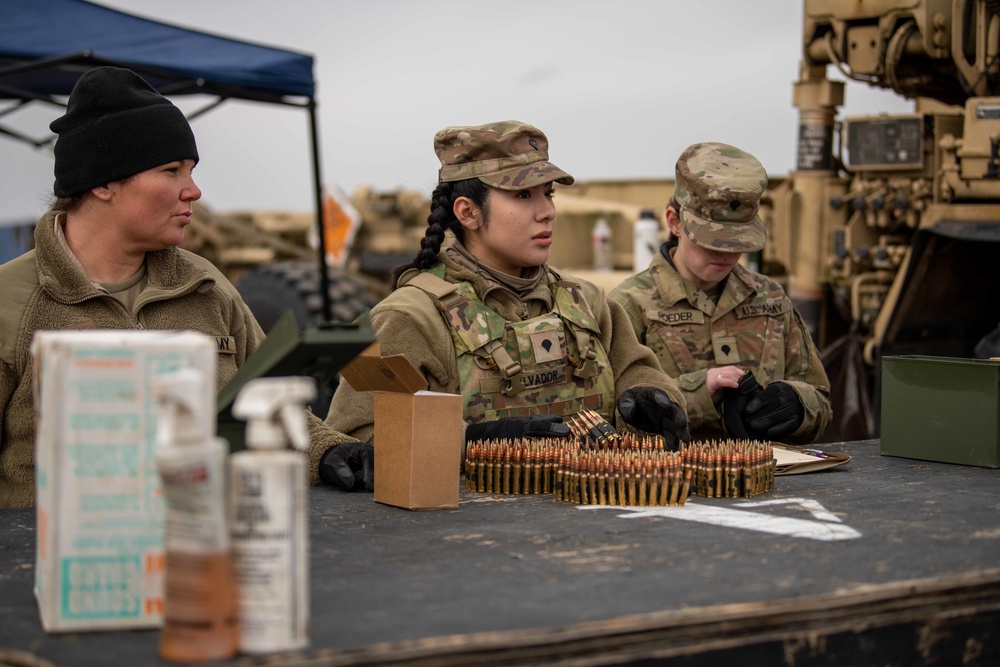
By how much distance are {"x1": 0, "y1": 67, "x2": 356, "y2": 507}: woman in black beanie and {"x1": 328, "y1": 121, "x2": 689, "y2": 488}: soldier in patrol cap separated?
459 millimetres

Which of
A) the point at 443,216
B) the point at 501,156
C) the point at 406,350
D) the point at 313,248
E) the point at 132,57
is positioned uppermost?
the point at 132,57

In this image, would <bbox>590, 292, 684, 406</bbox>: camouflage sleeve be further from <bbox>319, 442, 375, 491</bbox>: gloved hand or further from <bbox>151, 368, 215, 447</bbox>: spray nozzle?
<bbox>151, 368, 215, 447</bbox>: spray nozzle

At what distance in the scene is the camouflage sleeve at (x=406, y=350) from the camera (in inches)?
154

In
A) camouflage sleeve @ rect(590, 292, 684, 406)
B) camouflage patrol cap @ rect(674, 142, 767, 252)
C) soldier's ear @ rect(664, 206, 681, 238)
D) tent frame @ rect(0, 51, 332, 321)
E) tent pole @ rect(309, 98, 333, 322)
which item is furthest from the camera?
tent pole @ rect(309, 98, 333, 322)

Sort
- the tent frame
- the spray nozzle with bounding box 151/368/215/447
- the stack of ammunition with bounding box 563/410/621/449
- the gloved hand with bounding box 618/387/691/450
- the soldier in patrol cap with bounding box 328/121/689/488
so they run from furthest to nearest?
the tent frame → the soldier in patrol cap with bounding box 328/121/689/488 → the gloved hand with bounding box 618/387/691/450 → the stack of ammunition with bounding box 563/410/621/449 → the spray nozzle with bounding box 151/368/215/447

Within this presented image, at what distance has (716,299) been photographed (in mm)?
5148

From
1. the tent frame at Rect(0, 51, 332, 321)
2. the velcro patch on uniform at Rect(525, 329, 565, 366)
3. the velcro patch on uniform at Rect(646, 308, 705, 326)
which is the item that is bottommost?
the velcro patch on uniform at Rect(525, 329, 565, 366)

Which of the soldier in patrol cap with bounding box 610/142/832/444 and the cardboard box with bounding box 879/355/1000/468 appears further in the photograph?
the soldier in patrol cap with bounding box 610/142/832/444

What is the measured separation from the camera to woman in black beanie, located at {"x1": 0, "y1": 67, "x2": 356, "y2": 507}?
3482mm

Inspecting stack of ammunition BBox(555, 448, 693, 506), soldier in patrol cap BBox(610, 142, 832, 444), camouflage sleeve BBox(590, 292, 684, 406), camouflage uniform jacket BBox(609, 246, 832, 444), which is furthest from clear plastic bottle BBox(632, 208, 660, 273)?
stack of ammunition BBox(555, 448, 693, 506)

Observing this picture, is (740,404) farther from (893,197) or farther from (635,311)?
(893,197)

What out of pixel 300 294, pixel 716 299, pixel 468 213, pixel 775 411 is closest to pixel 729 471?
pixel 775 411

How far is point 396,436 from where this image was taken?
3365mm

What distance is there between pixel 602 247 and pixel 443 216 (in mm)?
6347
